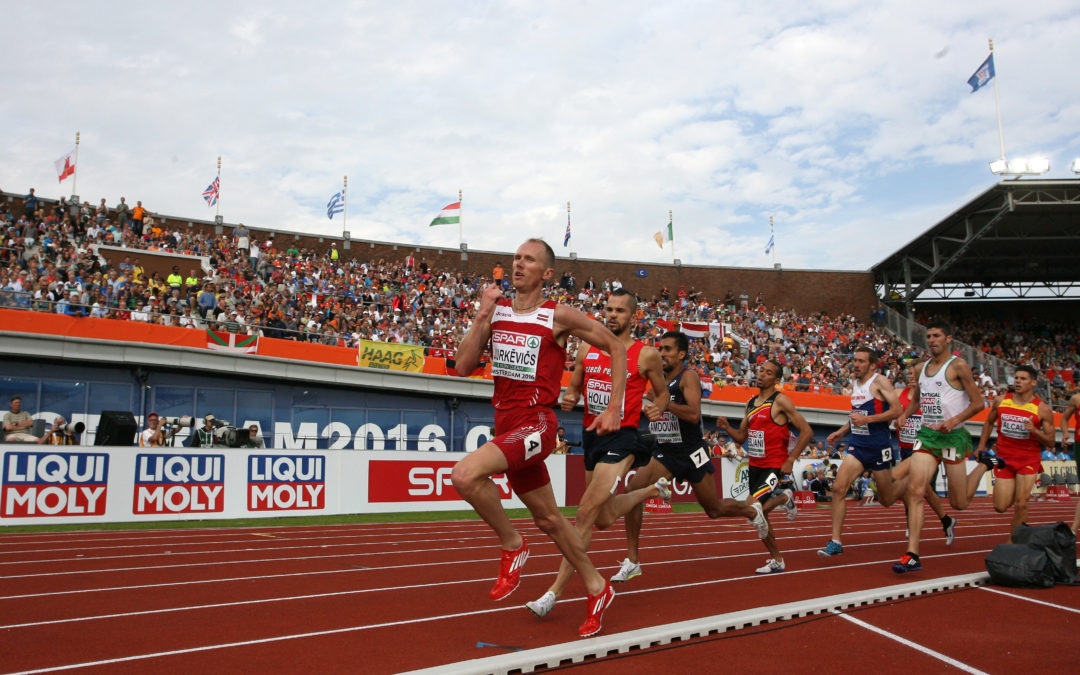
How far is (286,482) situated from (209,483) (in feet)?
4.90

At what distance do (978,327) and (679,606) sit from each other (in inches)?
1792

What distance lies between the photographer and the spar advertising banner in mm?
13664

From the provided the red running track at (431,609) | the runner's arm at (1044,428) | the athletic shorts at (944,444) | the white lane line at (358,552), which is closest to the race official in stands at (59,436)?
the red running track at (431,609)

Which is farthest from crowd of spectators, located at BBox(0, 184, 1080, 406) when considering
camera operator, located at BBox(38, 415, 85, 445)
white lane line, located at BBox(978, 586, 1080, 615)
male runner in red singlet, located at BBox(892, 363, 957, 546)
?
white lane line, located at BBox(978, 586, 1080, 615)

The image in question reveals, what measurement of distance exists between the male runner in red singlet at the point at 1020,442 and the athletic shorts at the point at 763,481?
8.65 feet

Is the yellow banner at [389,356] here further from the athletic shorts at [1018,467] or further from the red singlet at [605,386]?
the red singlet at [605,386]

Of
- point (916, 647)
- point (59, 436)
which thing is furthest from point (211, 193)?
point (916, 647)

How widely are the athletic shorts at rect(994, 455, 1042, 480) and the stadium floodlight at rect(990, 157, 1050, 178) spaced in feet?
105

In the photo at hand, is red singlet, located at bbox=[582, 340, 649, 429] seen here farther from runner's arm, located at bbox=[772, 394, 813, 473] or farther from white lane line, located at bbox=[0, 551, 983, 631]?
runner's arm, located at bbox=[772, 394, 813, 473]

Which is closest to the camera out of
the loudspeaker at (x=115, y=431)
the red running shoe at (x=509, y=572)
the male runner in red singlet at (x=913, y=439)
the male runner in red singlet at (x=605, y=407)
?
the red running shoe at (x=509, y=572)

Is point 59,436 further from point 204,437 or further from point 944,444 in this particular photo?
point 944,444

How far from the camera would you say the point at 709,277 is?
150ft

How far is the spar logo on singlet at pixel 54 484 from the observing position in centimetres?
1341

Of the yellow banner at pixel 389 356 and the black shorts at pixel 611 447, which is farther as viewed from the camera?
the yellow banner at pixel 389 356
